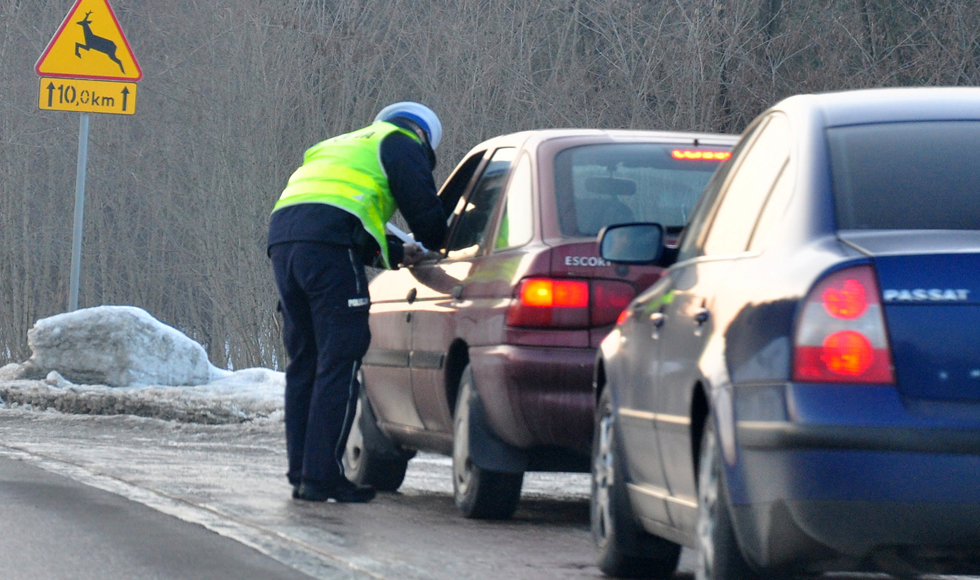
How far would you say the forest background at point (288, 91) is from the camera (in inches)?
658

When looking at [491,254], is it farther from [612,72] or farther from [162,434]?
[612,72]

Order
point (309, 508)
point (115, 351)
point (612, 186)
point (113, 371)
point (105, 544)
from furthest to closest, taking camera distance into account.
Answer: point (115, 351), point (113, 371), point (309, 508), point (612, 186), point (105, 544)

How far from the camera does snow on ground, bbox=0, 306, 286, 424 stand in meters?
12.6

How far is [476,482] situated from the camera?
7238mm

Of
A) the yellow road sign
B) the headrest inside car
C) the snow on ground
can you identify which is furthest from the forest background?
the headrest inside car

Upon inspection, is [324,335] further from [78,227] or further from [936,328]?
[78,227]

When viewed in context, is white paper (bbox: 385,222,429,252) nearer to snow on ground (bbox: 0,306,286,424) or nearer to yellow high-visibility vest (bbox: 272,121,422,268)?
yellow high-visibility vest (bbox: 272,121,422,268)

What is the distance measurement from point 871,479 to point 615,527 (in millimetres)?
1896

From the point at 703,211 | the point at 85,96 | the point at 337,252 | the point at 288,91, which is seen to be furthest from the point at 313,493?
the point at 288,91

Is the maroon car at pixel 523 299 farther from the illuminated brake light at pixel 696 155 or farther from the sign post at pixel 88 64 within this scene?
the sign post at pixel 88 64

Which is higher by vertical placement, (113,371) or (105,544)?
(113,371)

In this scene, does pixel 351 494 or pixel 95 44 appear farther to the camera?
pixel 95 44

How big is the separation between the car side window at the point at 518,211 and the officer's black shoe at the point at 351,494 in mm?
1398

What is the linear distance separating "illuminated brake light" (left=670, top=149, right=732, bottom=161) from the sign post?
7640 mm
